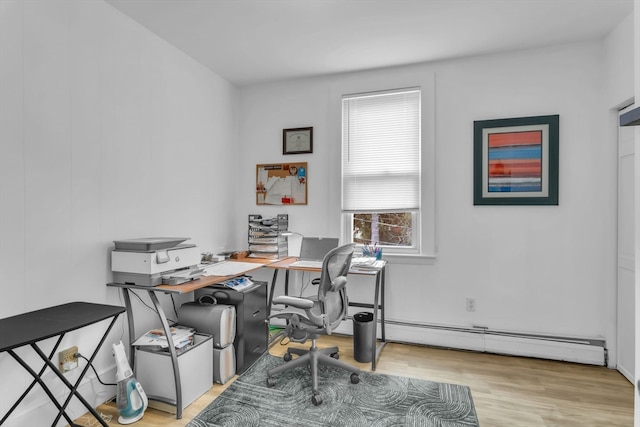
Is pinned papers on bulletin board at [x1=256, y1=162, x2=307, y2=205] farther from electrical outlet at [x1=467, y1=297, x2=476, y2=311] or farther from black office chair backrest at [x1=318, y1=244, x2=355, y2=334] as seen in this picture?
electrical outlet at [x1=467, y1=297, x2=476, y2=311]

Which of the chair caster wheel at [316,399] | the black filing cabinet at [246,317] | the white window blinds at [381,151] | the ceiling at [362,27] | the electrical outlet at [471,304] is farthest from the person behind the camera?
the white window blinds at [381,151]

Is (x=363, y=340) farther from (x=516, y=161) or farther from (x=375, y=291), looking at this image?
(x=516, y=161)

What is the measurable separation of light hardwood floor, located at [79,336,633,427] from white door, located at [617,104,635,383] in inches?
7.9

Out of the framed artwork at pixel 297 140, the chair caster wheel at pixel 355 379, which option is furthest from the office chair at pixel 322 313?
the framed artwork at pixel 297 140

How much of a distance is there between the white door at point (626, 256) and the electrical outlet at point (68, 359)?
3.90m

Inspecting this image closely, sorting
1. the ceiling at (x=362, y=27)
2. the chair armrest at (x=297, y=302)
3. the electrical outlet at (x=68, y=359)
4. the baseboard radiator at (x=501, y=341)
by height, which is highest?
the ceiling at (x=362, y=27)

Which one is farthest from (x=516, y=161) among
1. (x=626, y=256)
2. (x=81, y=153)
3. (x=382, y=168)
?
(x=81, y=153)

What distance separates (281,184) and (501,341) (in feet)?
8.73

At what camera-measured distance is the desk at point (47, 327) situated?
1450 millimetres

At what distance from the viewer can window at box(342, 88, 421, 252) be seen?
3328 millimetres

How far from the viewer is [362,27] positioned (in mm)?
2605

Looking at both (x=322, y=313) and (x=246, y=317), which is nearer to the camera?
(x=322, y=313)

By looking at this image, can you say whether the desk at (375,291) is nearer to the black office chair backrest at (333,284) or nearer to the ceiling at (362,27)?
the black office chair backrest at (333,284)

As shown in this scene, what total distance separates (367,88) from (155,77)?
6.45 feet
